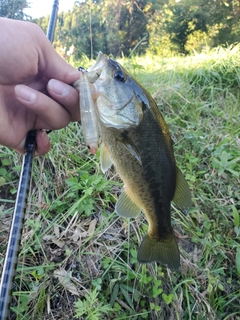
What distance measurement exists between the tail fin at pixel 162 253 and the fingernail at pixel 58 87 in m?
0.86

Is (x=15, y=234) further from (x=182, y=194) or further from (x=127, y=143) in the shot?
(x=182, y=194)

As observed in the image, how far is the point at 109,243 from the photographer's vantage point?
2145mm

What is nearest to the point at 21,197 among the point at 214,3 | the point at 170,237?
the point at 170,237

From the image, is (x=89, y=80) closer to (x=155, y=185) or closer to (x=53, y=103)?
(x=53, y=103)

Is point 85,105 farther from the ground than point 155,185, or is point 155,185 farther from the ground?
point 85,105

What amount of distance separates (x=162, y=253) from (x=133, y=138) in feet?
2.02

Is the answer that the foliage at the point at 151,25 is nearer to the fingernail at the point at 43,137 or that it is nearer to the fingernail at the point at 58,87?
the fingernail at the point at 43,137

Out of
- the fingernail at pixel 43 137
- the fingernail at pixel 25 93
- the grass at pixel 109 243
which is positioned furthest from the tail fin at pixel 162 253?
the fingernail at pixel 25 93

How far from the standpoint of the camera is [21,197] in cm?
148

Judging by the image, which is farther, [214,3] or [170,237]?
[214,3]

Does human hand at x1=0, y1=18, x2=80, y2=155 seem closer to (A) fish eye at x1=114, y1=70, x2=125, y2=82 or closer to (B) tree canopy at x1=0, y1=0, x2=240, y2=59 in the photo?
(A) fish eye at x1=114, y1=70, x2=125, y2=82

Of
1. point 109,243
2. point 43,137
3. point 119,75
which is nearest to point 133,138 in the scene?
point 119,75

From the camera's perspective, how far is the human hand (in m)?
1.47

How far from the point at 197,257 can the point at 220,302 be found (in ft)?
1.04
